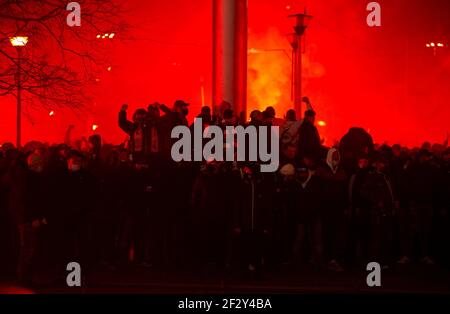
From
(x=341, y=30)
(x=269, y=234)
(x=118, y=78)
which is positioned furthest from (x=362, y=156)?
(x=341, y=30)

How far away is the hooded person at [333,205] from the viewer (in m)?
17.1

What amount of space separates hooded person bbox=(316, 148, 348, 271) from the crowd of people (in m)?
0.02

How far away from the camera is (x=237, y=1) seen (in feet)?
74.0

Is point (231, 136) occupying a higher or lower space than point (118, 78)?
lower

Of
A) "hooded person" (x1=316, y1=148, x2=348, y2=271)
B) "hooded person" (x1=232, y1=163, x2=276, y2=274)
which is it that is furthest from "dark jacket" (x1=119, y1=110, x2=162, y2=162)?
"hooded person" (x1=316, y1=148, x2=348, y2=271)

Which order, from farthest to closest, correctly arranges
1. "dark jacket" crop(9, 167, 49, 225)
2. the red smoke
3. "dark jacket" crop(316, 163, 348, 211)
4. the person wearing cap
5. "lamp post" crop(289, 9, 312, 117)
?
the red smoke, "lamp post" crop(289, 9, 312, 117), the person wearing cap, "dark jacket" crop(316, 163, 348, 211), "dark jacket" crop(9, 167, 49, 225)

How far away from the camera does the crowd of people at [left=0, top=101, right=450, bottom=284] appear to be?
16391 millimetres

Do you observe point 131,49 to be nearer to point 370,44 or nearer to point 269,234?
point 370,44

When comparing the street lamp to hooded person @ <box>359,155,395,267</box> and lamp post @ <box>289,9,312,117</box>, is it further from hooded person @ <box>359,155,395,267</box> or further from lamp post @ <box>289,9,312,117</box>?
hooded person @ <box>359,155,395,267</box>

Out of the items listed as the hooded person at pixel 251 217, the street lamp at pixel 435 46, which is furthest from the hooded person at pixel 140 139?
the street lamp at pixel 435 46

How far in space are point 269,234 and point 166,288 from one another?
2.53m

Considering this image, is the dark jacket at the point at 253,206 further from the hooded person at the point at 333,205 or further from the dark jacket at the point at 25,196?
the dark jacket at the point at 25,196
